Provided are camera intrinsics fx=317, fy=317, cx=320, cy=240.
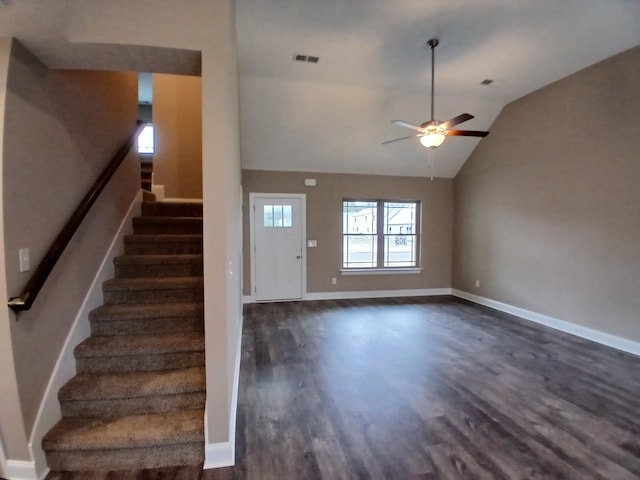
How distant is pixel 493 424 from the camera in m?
2.34

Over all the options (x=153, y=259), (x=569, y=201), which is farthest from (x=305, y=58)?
(x=569, y=201)

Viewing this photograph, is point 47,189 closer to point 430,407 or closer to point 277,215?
point 430,407

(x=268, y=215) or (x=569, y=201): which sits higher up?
(x=569, y=201)

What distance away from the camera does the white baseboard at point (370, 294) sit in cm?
630

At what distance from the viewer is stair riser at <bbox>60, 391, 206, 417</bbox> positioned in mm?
2074

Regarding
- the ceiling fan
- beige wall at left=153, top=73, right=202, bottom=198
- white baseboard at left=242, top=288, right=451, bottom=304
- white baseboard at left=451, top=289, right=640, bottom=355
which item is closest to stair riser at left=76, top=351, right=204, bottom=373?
the ceiling fan

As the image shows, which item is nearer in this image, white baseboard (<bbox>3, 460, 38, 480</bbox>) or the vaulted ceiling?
white baseboard (<bbox>3, 460, 38, 480</bbox>)

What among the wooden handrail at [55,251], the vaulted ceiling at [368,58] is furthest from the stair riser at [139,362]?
the vaulted ceiling at [368,58]

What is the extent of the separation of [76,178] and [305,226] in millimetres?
4168

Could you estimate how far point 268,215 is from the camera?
609cm

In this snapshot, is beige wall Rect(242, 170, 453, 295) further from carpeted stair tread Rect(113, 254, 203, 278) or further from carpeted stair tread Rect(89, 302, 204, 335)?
carpeted stair tread Rect(89, 302, 204, 335)

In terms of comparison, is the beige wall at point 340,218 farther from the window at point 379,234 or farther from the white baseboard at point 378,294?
Result: the window at point 379,234

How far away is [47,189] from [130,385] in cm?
139

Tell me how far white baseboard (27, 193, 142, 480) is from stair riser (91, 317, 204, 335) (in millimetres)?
91
